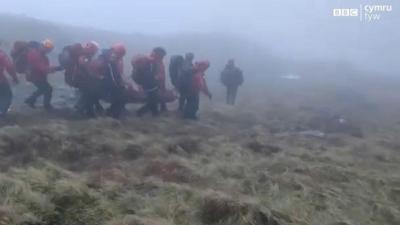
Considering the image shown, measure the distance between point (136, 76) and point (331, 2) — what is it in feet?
213

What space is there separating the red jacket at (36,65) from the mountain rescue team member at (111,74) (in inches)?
47.5

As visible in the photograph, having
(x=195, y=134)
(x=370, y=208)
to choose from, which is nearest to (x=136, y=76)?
(x=195, y=134)

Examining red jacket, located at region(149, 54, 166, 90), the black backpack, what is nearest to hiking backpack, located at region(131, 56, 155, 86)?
red jacket, located at region(149, 54, 166, 90)

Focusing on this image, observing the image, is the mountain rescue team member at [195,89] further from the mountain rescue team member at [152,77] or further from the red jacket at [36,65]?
the red jacket at [36,65]

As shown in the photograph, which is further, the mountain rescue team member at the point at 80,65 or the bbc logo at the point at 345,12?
the bbc logo at the point at 345,12

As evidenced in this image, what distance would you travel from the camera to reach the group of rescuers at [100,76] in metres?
13.2

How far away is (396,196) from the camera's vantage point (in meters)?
9.09

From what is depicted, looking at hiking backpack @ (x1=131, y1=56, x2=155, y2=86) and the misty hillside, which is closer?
hiking backpack @ (x1=131, y1=56, x2=155, y2=86)

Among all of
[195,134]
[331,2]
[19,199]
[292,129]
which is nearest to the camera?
[19,199]

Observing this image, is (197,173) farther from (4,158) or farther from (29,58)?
(29,58)

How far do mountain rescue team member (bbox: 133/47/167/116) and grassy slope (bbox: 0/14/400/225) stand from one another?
653mm

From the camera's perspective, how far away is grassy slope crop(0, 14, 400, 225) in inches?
277

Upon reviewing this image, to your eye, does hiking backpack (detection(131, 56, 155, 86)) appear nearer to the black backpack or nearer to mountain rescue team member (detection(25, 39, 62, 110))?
the black backpack

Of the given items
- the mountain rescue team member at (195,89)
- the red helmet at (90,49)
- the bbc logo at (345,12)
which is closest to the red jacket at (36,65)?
the red helmet at (90,49)
